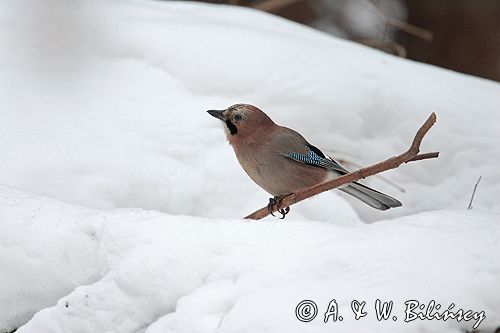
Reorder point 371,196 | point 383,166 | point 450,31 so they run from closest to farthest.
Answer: point 383,166, point 371,196, point 450,31

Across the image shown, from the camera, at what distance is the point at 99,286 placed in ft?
8.55

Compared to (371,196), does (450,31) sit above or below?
above

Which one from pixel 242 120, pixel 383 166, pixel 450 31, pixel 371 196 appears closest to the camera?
pixel 383 166

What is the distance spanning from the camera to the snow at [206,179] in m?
2.47

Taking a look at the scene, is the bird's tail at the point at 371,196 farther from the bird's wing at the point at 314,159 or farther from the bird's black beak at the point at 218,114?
the bird's black beak at the point at 218,114

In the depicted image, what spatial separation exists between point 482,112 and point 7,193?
2.67 m

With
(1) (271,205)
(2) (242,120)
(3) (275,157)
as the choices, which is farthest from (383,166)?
(2) (242,120)

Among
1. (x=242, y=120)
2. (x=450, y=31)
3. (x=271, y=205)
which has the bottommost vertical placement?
(x=271, y=205)

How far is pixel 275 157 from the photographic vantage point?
149 inches

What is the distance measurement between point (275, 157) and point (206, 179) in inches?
15.1

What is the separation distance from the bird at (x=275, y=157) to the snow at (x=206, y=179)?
0.69 feet

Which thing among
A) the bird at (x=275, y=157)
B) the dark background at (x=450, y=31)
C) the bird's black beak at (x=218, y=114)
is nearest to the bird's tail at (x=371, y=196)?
the bird at (x=275, y=157)

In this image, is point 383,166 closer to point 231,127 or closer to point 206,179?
point 231,127

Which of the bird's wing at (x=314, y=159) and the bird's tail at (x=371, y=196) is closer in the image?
the bird's tail at (x=371, y=196)
